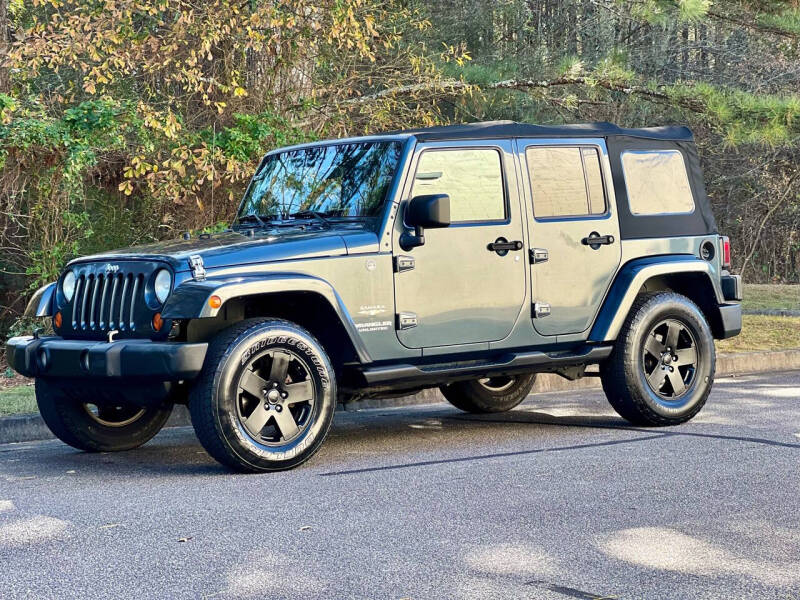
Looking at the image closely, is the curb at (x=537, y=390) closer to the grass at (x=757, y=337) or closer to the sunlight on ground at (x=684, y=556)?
the grass at (x=757, y=337)

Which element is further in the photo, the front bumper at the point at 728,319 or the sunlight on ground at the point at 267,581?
the front bumper at the point at 728,319

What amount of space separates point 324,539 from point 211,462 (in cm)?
232

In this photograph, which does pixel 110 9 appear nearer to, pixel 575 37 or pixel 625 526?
pixel 625 526

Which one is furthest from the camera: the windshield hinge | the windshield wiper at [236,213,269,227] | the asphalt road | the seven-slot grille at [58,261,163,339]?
the windshield wiper at [236,213,269,227]

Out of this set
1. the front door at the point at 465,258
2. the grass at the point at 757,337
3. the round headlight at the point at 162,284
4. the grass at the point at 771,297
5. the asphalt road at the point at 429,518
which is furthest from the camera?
the grass at the point at 771,297

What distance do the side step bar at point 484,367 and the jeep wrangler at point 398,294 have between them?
0.05 ft

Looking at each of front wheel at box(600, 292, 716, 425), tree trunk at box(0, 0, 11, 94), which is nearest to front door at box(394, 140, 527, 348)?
front wheel at box(600, 292, 716, 425)

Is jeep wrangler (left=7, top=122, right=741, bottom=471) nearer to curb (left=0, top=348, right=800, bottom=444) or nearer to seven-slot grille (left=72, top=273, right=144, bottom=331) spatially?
seven-slot grille (left=72, top=273, right=144, bottom=331)

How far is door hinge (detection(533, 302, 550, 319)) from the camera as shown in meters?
8.22

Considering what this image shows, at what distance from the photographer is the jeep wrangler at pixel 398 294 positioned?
7.04 metres

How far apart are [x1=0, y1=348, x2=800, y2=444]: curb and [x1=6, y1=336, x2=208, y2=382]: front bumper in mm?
1740

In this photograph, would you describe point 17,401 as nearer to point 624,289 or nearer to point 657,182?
point 624,289

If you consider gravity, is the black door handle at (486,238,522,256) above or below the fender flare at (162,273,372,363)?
above

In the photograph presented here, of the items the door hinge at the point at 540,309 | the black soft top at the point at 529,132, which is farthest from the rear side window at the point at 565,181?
the door hinge at the point at 540,309
